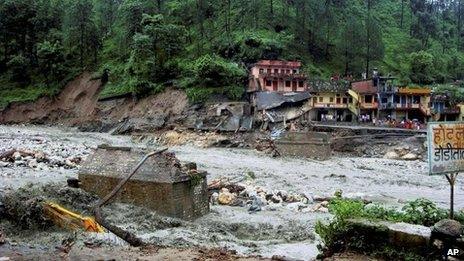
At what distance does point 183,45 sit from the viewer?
244 ft

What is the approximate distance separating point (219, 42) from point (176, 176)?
58141 millimetres

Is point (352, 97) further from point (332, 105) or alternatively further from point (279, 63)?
point (279, 63)

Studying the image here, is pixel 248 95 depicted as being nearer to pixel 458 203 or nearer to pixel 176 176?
pixel 458 203

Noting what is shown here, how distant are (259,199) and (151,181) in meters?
6.73

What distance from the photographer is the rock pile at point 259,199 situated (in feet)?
71.8

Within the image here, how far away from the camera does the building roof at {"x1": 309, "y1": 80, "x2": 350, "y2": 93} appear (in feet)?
208

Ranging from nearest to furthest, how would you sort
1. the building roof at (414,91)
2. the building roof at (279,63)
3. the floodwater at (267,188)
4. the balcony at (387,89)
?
the floodwater at (267,188)
the building roof at (414,91)
the balcony at (387,89)
the building roof at (279,63)

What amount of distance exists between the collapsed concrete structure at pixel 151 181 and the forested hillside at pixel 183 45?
151 feet

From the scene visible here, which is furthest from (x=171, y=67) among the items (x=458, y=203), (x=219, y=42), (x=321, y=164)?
(x=458, y=203)

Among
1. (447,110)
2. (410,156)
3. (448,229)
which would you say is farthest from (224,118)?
(448,229)

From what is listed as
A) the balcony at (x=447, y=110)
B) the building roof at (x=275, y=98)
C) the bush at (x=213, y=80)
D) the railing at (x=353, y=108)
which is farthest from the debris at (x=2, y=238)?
the balcony at (x=447, y=110)

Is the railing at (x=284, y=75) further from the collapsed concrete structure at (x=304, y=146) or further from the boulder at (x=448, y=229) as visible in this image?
the boulder at (x=448, y=229)

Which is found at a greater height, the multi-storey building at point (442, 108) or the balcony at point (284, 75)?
the balcony at point (284, 75)

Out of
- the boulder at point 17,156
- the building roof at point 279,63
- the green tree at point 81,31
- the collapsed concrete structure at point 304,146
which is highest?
the green tree at point 81,31
